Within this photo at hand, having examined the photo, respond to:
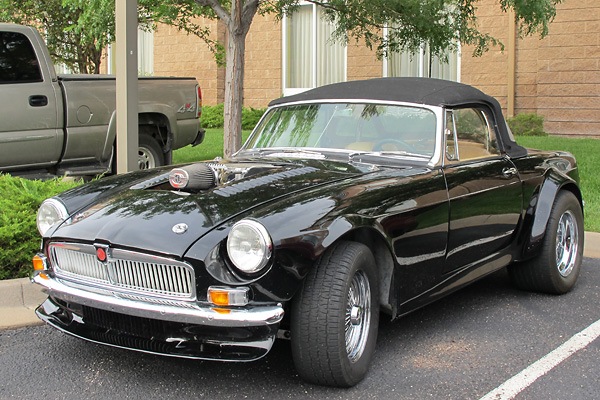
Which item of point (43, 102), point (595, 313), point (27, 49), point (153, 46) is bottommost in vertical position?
point (595, 313)

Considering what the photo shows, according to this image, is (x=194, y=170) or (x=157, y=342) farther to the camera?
(x=194, y=170)

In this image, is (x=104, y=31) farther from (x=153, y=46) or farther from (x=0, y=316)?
(x=153, y=46)

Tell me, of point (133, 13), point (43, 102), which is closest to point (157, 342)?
point (133, 13)

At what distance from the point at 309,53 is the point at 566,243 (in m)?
15.3

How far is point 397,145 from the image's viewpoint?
14.8 feet

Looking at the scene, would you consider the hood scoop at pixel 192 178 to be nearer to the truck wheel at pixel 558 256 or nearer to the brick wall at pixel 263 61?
the truck wheel at pixel 558 256

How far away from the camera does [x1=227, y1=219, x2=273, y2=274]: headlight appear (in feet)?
10.2

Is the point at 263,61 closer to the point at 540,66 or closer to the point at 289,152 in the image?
the point at 540,66

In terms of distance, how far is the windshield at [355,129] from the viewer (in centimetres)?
453

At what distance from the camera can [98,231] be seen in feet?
11.3

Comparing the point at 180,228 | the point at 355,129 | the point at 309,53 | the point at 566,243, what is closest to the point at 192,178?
the point at 180,228

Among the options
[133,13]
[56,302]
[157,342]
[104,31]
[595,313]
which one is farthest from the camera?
[104,31]

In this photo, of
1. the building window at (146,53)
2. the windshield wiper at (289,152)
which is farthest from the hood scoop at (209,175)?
the building window at (146,53)

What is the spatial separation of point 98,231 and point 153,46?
19958 mm
